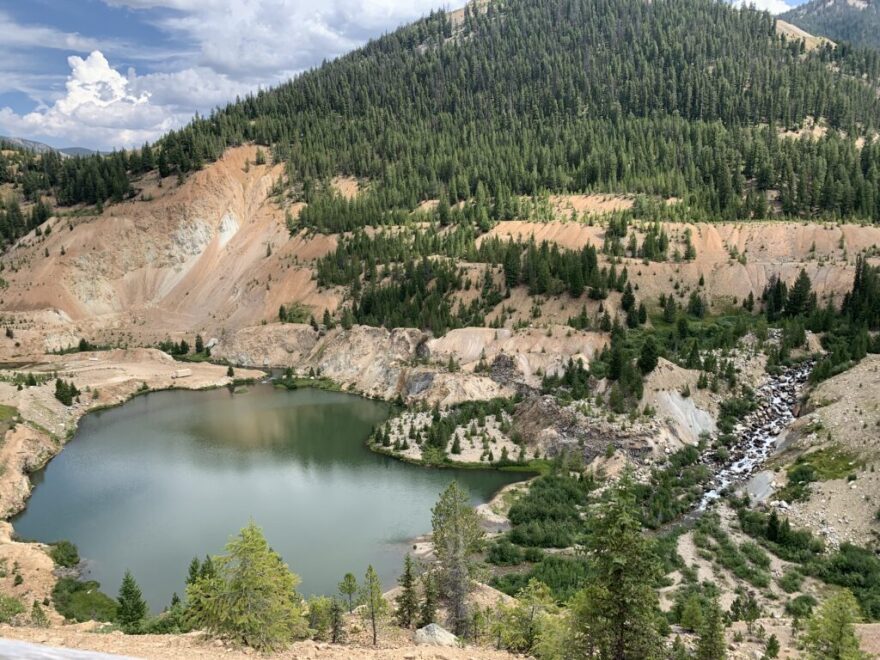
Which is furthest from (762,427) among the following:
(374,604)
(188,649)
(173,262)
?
(173,262)

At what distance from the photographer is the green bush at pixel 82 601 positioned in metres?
34.0

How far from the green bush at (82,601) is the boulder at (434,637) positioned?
56.1ft

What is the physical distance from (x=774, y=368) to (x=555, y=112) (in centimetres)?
10829

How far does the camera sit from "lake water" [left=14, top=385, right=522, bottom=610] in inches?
1650

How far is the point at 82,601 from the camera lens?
36.1 m

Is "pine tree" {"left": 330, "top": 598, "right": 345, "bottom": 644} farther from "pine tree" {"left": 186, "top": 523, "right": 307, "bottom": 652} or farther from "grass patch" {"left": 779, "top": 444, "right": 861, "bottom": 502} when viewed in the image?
"grass patch" {"left": 779, "top": 444, "right": 861, "bottom": 502}

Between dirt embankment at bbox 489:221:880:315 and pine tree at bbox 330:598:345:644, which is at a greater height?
dirt embankment at bbox 489:221:880:315

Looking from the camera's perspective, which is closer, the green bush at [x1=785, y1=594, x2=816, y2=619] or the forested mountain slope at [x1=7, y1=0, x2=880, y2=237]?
the green bush at [x1=785, y1=594, x2=816, y2=619]

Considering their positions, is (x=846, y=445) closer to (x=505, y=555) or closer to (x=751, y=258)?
(x=505, y=555)

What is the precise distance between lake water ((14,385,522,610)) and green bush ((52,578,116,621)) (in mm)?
1142

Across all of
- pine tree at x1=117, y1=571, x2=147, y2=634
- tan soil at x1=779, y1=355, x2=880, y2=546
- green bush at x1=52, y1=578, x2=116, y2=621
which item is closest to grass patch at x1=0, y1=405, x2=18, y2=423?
green bush at x1=52, y1=578, x2=116, y2=621

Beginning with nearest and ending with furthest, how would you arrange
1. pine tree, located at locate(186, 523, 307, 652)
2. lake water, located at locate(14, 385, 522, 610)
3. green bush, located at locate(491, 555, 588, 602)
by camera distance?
pine tree, located at locate(186, 523, 307, 652) → green bush, located at locate(491, 555, 588, 602) → lake water, located at locate(14, 385, 522, 610)

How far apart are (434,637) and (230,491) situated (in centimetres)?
3173

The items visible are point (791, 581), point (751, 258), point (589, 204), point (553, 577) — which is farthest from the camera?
point (589, 204)
